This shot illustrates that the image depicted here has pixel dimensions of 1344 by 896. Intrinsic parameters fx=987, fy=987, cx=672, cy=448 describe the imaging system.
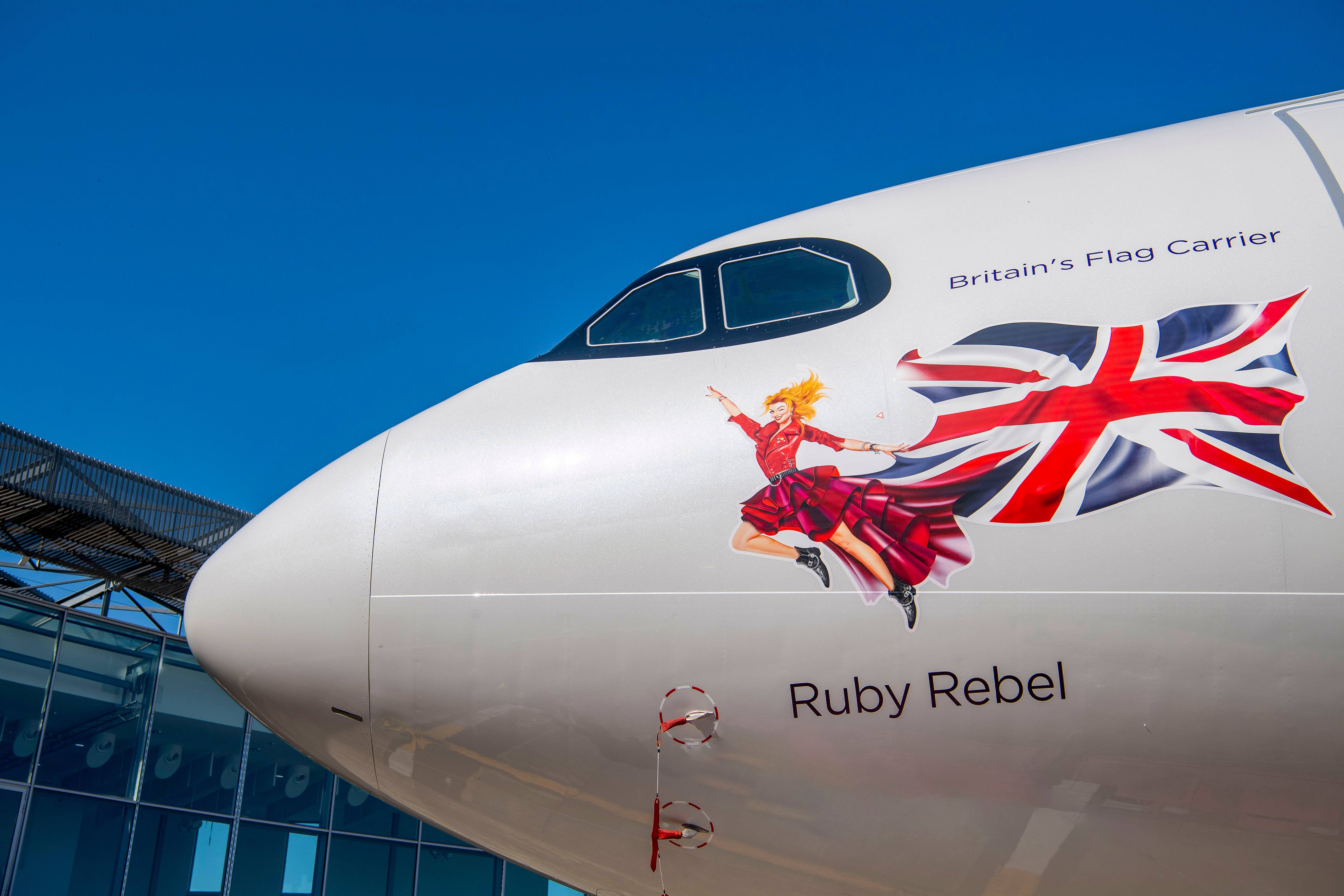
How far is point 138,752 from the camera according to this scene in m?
17.7

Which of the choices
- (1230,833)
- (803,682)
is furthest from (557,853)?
(1230,833)

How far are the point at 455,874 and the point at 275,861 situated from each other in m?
4.69

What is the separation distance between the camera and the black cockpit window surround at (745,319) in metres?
5.48

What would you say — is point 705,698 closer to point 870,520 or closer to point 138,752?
point 870,520


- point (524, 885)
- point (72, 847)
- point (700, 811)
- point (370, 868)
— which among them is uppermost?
point (700, 811)

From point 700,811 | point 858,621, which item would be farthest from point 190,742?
point 858,621

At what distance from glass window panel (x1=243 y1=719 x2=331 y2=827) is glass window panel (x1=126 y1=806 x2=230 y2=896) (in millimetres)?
852

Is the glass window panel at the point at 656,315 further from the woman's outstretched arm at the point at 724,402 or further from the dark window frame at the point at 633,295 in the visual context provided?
the woman's outstretched arm at the point at 724,402

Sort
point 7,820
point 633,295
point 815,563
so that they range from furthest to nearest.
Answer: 1. point 7,820
2. point 633,295
3. point 815,563

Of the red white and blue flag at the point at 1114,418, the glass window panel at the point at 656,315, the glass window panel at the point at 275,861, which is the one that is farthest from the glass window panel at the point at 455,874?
the red white and blue flag at the point at 1114,418

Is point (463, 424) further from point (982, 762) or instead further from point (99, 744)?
point (99, 744)

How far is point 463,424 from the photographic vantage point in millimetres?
5602

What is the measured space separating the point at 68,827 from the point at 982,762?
16.9m

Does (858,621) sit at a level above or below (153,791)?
above
